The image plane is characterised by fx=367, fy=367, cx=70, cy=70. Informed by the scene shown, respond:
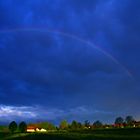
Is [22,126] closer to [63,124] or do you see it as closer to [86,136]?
[63,124]

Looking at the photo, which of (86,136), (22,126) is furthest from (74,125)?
(86,136)

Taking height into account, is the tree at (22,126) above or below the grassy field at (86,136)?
above

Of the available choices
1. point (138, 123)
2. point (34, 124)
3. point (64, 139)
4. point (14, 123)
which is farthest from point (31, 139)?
point (34, 124)

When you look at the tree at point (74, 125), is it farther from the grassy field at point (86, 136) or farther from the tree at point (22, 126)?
the grassy field at point (86, 136)

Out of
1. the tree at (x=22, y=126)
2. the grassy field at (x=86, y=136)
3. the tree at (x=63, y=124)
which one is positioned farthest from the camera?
the tree at (x=63, y=124)

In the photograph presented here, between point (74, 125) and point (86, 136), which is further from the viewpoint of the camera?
point (74, 125)

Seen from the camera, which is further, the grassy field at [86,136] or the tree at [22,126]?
the tree at [22,126]

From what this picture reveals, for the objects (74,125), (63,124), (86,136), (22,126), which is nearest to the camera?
(86,136)

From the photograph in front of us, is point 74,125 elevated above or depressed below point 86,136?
above

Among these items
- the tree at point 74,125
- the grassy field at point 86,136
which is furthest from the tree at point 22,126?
the grassy field at point 86,136

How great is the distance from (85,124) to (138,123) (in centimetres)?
4181

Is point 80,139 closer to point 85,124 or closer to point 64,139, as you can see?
point 64,139

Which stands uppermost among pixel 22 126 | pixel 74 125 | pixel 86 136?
pixel 74 125

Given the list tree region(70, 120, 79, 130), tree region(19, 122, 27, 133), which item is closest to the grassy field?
tree region(19, 122, 27, 133)
